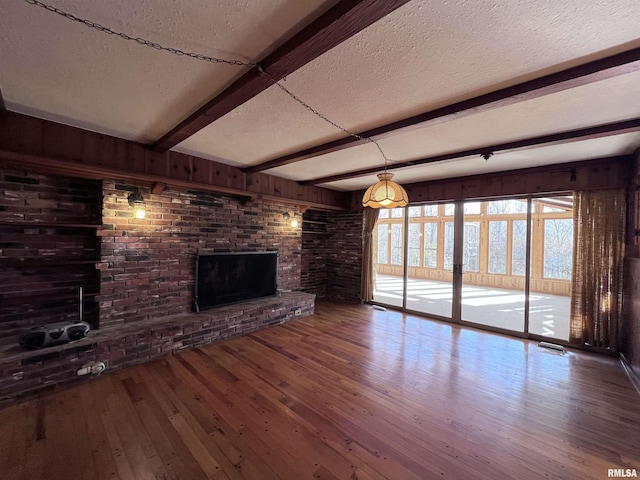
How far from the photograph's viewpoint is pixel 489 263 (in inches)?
279

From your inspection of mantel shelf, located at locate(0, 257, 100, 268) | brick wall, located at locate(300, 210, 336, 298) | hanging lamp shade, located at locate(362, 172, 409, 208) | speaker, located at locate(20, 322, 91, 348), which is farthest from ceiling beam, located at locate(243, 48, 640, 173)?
brick wall, located at locate(300, 210, 336, 298)

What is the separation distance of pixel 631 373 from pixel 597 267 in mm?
1249

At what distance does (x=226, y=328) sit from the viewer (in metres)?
3.80

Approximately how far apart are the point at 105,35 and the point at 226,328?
3.37m

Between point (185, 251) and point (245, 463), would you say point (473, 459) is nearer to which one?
point (245, 463)

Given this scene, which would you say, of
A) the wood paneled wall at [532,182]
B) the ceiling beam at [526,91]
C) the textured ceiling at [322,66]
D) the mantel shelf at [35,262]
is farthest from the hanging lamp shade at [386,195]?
the mantel shelf at [35,262]

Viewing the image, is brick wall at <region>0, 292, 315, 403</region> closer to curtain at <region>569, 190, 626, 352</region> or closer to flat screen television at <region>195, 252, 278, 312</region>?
flat screen television at <region>195, 252, 278, 312</region>

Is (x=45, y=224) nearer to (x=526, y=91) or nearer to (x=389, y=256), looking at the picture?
(x=526, y=91)

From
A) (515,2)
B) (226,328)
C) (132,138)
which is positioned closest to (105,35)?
(132,138)

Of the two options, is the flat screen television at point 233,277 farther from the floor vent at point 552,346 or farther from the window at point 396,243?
the window at point 396,243
